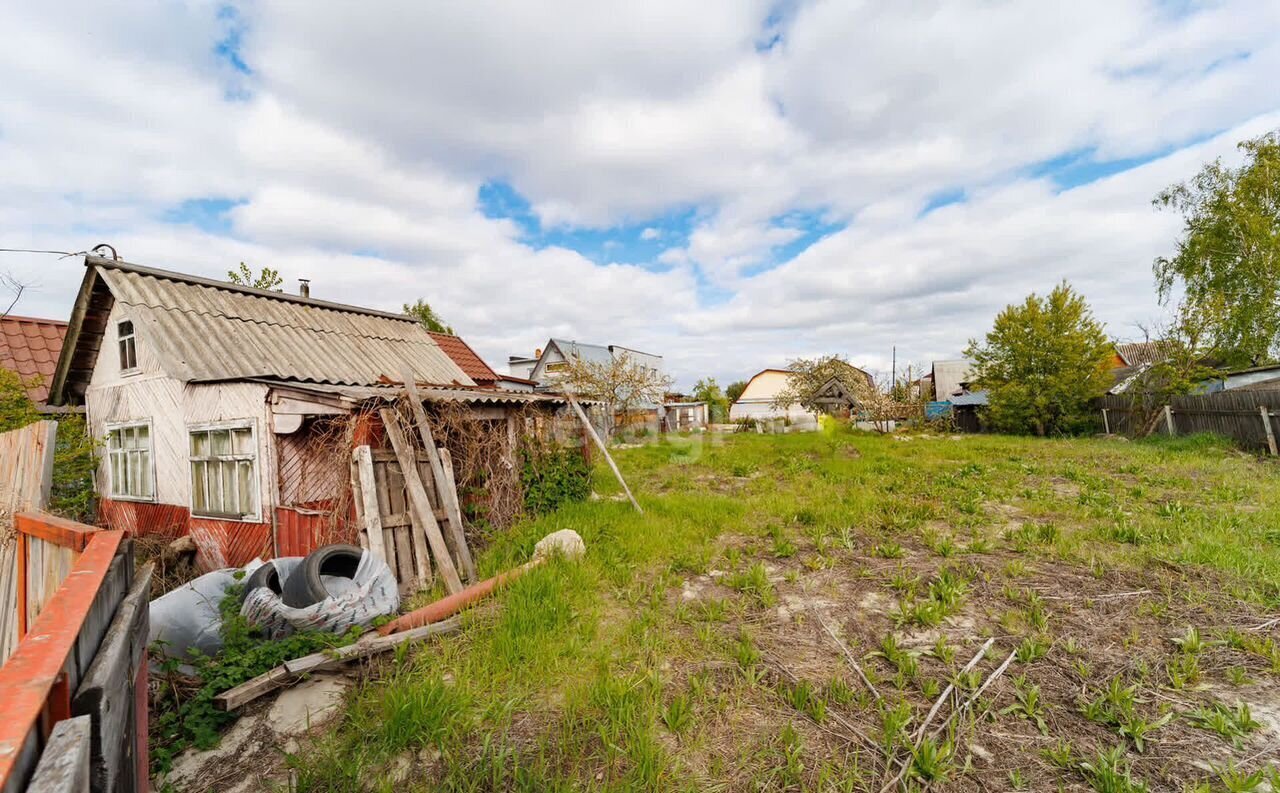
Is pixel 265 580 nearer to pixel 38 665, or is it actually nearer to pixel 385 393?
pixel 385 393

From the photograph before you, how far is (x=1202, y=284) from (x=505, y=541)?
93.4 feet

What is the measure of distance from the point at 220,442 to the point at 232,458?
15.9 inches

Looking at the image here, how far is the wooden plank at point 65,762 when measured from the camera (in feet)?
3.51

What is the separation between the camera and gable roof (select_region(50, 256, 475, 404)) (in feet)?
23.8

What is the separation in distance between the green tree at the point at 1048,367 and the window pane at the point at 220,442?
25.3 meters

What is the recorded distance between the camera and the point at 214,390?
22.1ft

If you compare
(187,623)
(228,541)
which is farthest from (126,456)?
(187,623)

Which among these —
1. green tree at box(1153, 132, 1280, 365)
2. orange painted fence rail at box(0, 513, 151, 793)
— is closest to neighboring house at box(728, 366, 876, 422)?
green tree at box(1153, 132, 1280, 365)

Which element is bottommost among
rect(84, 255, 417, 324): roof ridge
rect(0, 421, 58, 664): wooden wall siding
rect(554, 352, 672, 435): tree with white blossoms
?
rect(0, 421, 58, 664): wooden wall siding

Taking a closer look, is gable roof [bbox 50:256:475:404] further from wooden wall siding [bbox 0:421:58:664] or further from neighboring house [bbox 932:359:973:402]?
neighboring house [bbox 932:359:973:402]

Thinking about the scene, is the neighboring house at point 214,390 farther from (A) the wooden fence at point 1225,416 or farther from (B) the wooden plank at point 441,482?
(A) the wooden fence at point 1225,416

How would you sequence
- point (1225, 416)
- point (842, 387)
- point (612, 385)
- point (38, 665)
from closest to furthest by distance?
point (38, 665)
point (1225, 416)
point (612, 385)
point (842, 387)

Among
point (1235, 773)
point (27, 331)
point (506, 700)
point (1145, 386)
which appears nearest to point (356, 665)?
point (506, 700)

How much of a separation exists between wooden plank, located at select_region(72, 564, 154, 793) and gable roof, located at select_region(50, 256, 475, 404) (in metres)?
4.28
